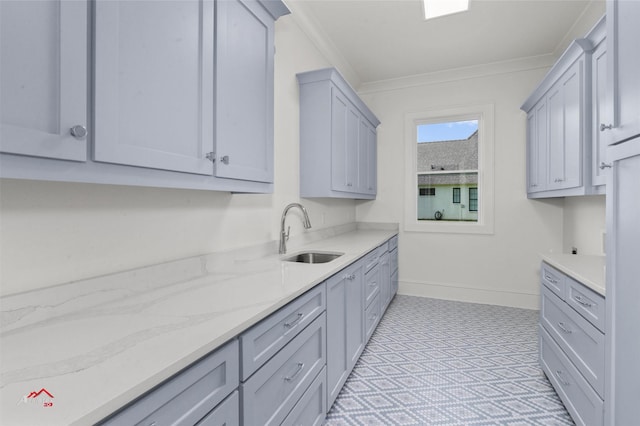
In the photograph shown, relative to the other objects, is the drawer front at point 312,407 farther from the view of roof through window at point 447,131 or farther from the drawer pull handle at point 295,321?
the view of roof through window at point 447,131

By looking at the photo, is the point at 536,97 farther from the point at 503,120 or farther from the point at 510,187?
the point at 510,187

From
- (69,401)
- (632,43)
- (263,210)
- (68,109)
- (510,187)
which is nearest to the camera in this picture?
(69,401)

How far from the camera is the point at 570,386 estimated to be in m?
1.72

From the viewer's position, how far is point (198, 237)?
1.61m

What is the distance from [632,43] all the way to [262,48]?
1480 mm

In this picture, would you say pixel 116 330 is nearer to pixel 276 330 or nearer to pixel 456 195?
pixel 276 330

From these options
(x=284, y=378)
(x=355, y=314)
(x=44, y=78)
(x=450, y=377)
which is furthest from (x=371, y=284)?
(x=44, y=78)

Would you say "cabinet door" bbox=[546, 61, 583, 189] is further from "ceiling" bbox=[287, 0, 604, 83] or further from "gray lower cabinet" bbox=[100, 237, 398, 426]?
"gray lower cabinet" bbox=[100, 237, 398, 426]

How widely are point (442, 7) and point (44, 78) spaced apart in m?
2.99

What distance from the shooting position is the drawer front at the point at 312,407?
51.8 inches

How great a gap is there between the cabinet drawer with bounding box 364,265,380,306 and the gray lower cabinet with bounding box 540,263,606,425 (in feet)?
4.03

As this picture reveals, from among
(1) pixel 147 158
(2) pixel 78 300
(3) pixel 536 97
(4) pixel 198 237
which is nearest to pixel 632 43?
(1) pixel 147 158

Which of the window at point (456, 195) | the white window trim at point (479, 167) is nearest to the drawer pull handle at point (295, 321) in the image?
the white window trim at point (479, 167)

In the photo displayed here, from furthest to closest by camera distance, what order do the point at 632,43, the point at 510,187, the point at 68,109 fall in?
1. the point at 510,187
2. the point at 632,43
3. the point at 68,109
